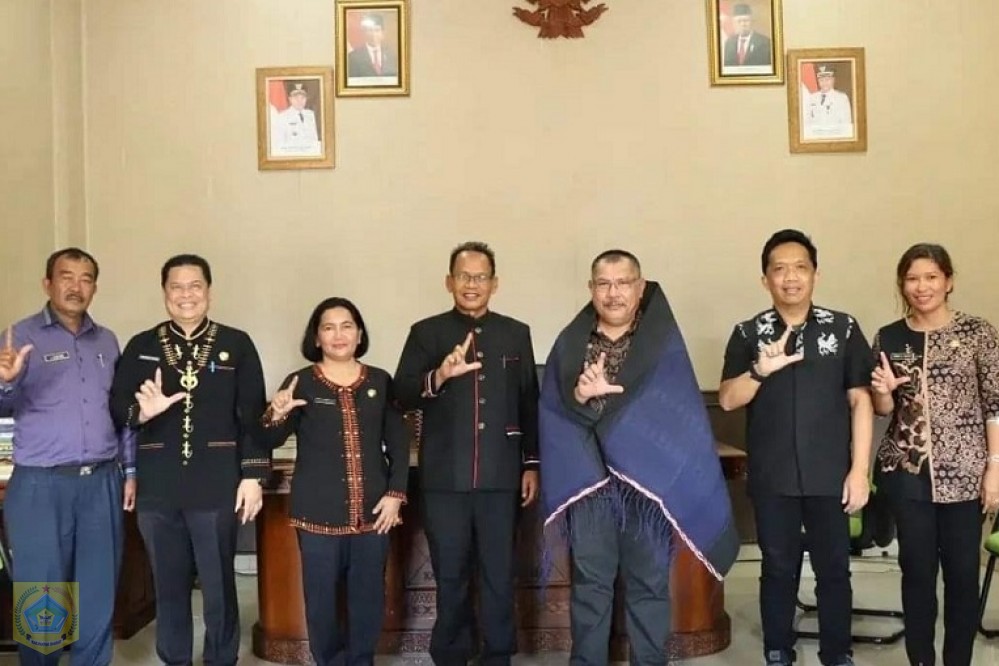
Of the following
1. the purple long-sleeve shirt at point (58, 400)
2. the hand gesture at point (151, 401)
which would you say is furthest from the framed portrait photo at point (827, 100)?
the purple long-sleeve shirt at point (58, 400)

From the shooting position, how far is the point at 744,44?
4.32 meters

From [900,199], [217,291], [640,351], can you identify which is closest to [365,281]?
[217,291]

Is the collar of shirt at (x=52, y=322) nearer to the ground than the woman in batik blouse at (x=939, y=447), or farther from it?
farther from it

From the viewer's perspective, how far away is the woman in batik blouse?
8.38 feet

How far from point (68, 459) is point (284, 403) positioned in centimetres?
72

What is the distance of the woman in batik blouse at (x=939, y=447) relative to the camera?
2555 mm

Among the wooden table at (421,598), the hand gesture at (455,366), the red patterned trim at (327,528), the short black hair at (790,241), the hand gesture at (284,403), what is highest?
the short black hair at (790,241)

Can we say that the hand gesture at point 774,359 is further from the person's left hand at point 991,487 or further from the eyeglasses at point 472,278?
the eyeglasses at point 472,278

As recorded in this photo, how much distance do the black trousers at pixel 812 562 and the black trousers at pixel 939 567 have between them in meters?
0.17

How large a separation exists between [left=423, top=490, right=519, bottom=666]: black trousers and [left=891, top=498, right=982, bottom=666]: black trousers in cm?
121

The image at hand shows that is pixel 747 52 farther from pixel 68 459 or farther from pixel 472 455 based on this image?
pixel 68 459

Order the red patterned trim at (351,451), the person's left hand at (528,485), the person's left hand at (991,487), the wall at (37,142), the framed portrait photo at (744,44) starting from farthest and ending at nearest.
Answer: the framed portrait photo at (744,44)
the wall at (37,142)
the person's left hand at (528,485)
the red patterned trim at (351,451)
the person's left hand at (991,487)

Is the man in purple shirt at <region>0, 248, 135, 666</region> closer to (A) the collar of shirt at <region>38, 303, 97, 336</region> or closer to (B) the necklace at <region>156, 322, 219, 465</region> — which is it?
(A) the collar of shirt at <region>38, 303, 97, 336</region>

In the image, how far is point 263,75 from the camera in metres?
4.34
